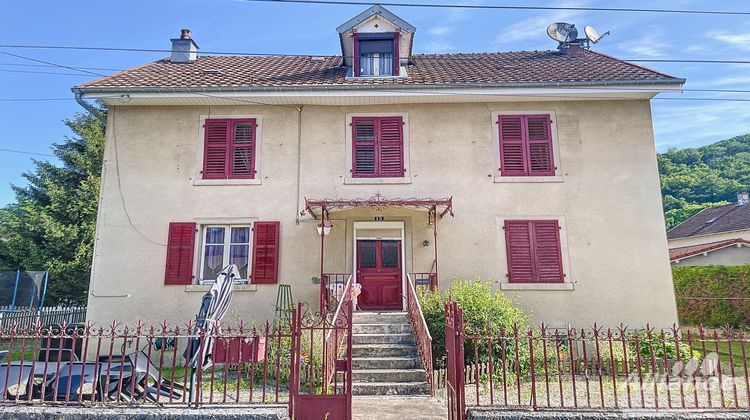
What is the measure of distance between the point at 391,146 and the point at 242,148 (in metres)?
3.74

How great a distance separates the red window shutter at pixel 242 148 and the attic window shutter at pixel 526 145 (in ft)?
20.4

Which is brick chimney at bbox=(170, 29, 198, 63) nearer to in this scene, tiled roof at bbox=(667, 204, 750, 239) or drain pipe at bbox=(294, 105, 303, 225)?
drain pipe at bbox=(294, 105, 303, 225)

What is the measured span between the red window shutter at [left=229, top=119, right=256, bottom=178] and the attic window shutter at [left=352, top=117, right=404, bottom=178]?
8.35ft

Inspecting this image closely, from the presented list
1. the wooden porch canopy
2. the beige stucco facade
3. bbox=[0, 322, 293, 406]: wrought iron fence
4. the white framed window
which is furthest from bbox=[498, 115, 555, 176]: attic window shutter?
bbox=[0, 322, 293, 406]: wrought iron fence

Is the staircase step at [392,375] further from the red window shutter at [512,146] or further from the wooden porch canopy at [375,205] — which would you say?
the red window shutter at [512,146]

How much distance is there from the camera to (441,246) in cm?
1088

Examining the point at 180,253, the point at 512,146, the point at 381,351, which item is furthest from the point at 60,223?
the point at 512,146

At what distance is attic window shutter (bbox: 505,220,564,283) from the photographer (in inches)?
420

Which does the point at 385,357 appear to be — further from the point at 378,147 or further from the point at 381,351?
the point at 378,147

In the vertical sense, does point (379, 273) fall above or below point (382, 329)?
above

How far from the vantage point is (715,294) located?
15586mm

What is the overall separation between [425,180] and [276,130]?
3947 mm

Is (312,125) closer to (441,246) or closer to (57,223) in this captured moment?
(441,246)

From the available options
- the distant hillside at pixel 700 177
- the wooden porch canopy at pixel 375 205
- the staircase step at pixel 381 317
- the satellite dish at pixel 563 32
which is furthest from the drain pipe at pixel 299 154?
the distant hillside at pixel 700 177
